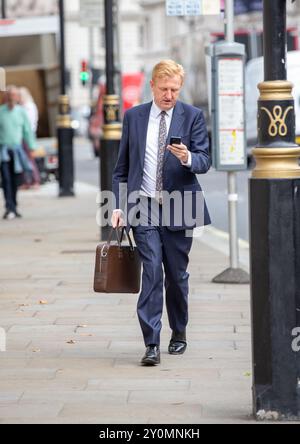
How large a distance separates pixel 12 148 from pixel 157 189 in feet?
38.2

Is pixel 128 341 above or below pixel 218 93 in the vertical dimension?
below

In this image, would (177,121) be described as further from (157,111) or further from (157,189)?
(157,189)

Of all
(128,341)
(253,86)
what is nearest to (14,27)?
(253,86)

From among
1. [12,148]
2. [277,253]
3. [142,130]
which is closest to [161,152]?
[142,130]

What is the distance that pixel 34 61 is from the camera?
1093 inches

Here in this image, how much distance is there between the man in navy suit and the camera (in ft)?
26.8

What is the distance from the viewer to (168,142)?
820cm

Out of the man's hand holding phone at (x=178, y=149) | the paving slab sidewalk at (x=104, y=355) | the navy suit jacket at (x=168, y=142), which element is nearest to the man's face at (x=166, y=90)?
the navy suit jacket at (x=168, y=142)

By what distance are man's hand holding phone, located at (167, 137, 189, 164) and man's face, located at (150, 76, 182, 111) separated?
1.26ft

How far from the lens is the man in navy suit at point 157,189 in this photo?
26.8 feet

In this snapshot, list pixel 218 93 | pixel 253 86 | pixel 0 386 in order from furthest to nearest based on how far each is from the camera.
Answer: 1. pixel 253 86
2. pixel 218 93
3. pixel 0 386

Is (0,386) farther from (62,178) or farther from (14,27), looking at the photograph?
(14,27)
